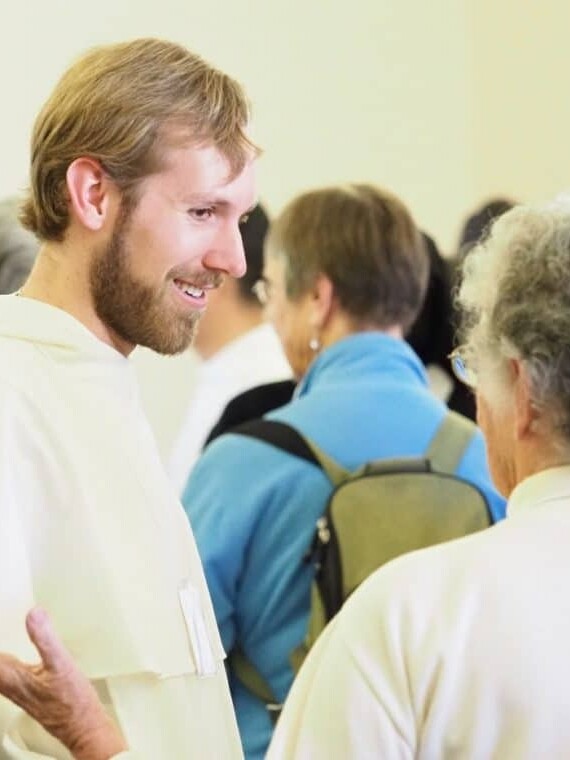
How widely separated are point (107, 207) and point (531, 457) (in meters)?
0.50

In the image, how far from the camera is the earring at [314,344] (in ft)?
8.78

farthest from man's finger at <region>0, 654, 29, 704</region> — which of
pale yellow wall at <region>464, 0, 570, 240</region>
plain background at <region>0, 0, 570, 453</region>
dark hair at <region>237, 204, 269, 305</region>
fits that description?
pale yellow wall at <region>464, 0, 570, 240</region>

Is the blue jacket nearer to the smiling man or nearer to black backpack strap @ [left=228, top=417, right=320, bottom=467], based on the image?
black backpack strap @ [left=228, top=417, right=320, bottom=467]

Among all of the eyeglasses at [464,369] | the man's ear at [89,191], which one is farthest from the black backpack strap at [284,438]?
the man's ear at [89,191]

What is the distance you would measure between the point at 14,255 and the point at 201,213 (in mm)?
833

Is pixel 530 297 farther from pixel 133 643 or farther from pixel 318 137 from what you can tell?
pixel 318 137

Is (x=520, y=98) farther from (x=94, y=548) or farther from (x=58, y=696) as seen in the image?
(x=58, y=696)

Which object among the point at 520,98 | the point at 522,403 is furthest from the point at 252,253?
the point at 520,98

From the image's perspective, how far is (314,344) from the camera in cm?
268

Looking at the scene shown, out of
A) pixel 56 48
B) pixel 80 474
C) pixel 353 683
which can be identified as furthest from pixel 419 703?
pixel 56 48

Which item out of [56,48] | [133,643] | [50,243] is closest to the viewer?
[133,643]

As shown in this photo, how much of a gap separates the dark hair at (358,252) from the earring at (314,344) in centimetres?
7

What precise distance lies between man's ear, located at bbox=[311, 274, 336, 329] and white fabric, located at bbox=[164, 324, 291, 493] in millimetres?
558

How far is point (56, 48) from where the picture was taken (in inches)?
171
